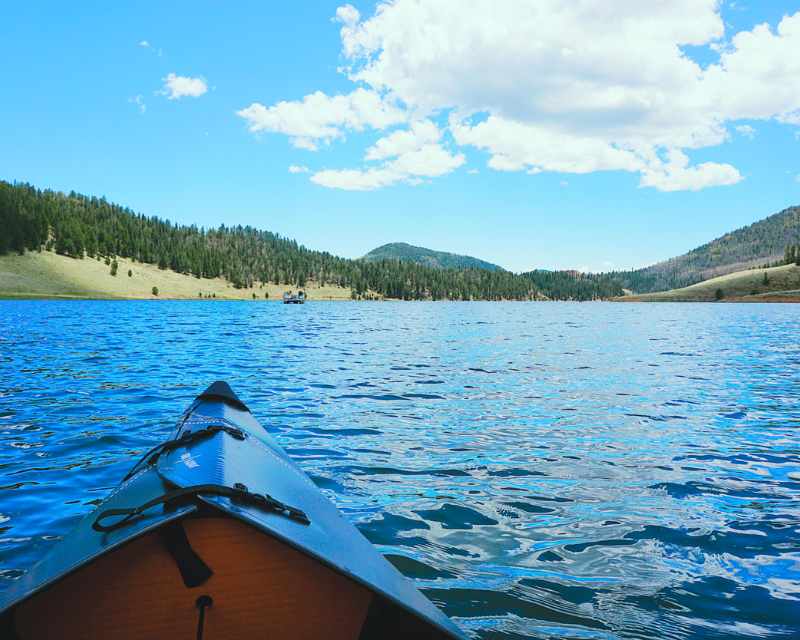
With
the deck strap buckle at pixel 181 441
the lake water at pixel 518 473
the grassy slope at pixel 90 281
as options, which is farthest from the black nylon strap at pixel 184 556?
the grassy slope at pixel 90 281

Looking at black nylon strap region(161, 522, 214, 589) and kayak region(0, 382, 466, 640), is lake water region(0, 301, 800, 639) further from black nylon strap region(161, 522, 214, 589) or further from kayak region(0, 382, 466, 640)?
black nylon strap region(161, 522, 214, 589)

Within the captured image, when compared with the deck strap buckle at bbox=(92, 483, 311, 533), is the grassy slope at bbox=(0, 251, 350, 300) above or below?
above

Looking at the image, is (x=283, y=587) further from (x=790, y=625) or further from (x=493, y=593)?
(x=790, y=625)

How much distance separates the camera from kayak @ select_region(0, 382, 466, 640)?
2.64 metres

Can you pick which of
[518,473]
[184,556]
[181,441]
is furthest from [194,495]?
[518,473]

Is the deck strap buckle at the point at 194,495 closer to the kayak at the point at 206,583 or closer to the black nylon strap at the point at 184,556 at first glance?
the kayak at the point at 206,583

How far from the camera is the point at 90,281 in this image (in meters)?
140

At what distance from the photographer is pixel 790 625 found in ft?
14.1

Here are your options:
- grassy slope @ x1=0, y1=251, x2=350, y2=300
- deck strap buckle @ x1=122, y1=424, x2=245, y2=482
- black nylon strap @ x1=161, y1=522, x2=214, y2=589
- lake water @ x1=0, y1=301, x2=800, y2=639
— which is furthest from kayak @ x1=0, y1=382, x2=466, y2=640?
grassy slope @ x1=0, y1=251, x2=350, y2=300

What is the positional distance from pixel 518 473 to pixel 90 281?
160416mm

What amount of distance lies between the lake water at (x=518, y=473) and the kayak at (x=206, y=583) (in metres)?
1.71

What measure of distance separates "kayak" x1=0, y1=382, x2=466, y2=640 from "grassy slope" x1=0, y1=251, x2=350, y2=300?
464ft

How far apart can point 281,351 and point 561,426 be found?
17513 mm

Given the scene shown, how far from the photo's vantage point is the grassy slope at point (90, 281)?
12375cm
